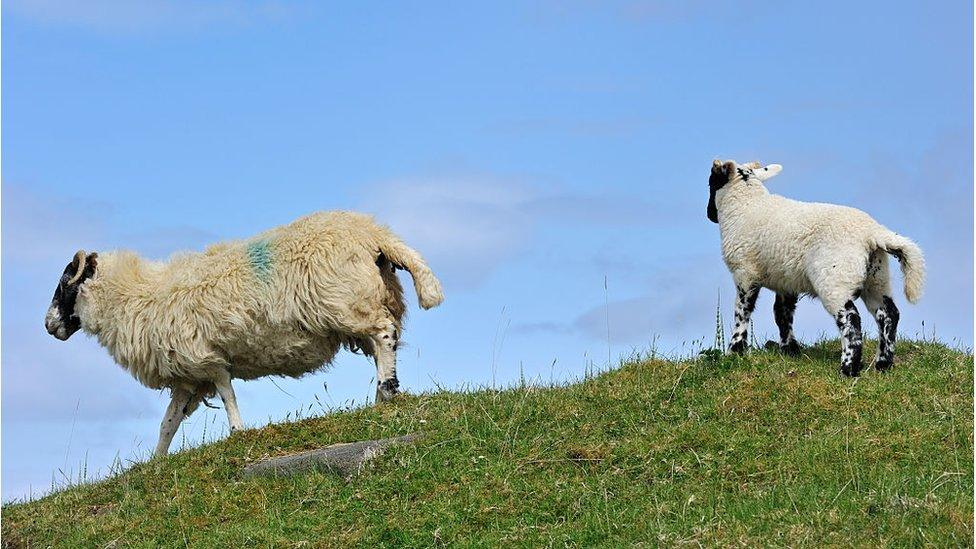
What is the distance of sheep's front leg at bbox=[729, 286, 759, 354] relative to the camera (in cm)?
1386

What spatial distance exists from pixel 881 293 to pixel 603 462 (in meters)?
4.24

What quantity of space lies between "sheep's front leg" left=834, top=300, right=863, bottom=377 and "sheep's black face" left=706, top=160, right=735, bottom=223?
2626mm

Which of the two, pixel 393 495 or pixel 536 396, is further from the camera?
pixel 536 396

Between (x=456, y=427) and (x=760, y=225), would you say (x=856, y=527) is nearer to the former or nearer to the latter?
(x=456, y=427)

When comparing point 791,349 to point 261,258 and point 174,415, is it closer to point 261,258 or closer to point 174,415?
point 261,258

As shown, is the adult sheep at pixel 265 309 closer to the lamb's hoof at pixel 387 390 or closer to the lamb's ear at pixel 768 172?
the lamb's hoof at pixel 387 390

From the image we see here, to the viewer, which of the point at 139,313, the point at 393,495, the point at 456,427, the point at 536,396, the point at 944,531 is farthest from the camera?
the point at 139,313

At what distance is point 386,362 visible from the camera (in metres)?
13.6

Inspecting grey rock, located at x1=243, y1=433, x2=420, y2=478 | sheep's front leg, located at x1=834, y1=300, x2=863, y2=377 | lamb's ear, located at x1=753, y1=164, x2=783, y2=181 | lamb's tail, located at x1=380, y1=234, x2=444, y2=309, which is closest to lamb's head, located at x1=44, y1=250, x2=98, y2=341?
lamb's tail, located at x1=380, y1=234, x2=444, y2=309

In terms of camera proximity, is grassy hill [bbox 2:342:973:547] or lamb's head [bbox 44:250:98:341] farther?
lamb's head [bbox 44:250:98:341]

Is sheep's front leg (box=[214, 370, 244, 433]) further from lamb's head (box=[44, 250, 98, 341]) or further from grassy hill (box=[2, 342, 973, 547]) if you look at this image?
lamb's head (box=[44, 250, 98, 341])

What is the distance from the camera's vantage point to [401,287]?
46.9 ft

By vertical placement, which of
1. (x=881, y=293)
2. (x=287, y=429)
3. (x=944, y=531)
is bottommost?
(x=944, y=531)

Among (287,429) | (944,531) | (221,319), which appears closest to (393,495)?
(287,429)
